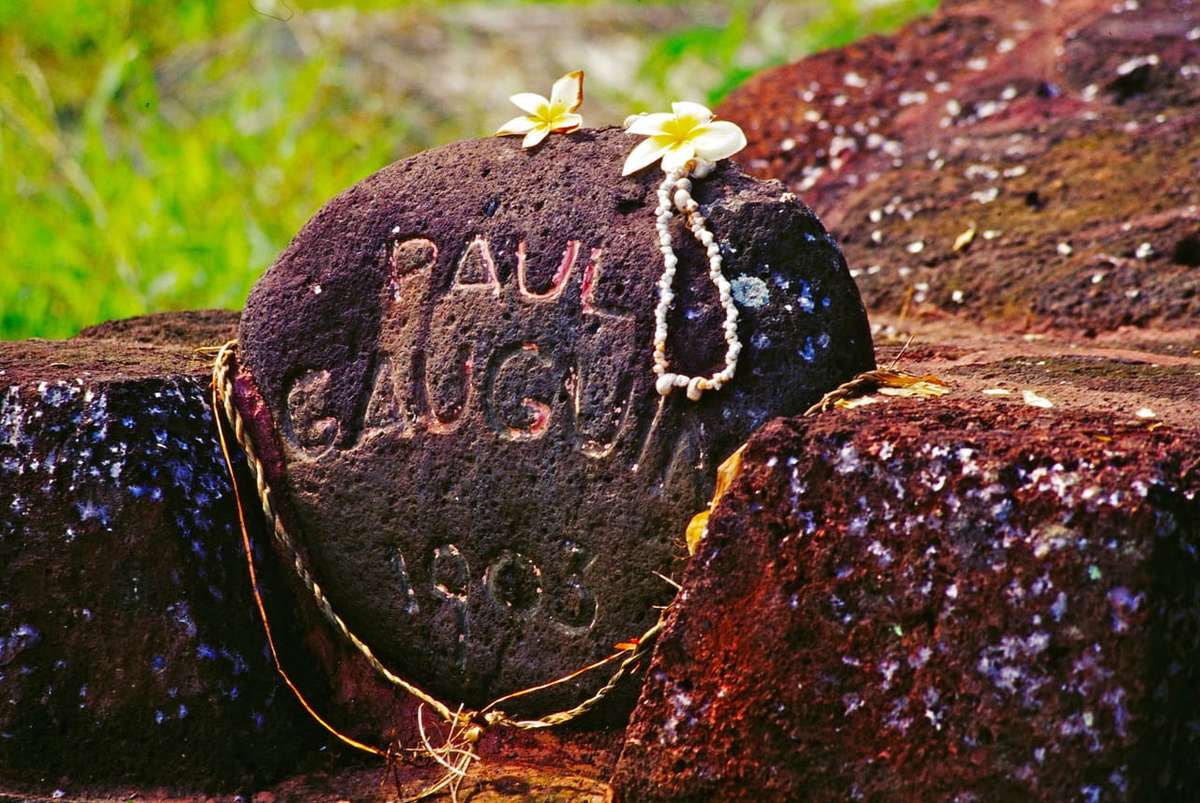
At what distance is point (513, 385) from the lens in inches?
92.9

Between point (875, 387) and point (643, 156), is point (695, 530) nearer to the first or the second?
point (875, 387)

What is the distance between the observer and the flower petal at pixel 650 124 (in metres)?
2.46

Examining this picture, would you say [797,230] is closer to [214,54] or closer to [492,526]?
[492,526]

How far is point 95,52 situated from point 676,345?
5219mm

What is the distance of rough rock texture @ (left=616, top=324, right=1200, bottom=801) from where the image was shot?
185 centimetres

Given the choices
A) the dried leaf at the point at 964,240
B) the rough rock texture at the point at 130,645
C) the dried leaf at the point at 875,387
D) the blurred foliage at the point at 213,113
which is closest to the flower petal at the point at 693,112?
the dried leaf at the point at 875,387

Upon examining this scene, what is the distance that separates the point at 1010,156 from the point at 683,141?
2.23 m

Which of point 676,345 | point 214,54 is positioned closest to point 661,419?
point 676,345

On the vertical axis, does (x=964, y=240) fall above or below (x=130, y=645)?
above

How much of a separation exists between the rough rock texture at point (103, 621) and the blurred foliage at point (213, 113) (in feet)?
8.78

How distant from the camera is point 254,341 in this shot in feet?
8.29

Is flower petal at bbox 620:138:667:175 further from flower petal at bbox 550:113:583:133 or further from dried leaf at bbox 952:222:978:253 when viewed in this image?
dried leaf at bbox 952:222:978:253

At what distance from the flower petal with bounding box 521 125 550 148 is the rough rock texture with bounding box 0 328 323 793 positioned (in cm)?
81

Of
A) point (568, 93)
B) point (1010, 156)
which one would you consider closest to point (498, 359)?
point (568, 93)
